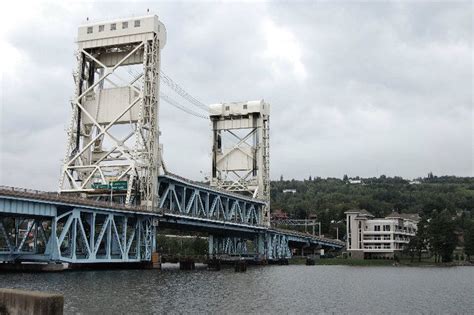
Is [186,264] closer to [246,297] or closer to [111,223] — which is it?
[111,223]

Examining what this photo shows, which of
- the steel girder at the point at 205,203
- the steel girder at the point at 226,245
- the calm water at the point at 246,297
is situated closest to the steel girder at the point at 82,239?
the steel girder at the point at 205,203

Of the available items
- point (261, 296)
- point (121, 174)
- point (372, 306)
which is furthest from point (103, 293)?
point (121, 174)

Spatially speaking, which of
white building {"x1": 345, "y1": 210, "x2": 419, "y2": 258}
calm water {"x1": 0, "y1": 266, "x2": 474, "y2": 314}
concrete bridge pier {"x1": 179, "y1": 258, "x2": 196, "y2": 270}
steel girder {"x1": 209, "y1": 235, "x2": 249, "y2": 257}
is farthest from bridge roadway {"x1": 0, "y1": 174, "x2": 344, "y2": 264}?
white building {"x1": 345, "y1": 210, "x2": 419, "y2": 258}

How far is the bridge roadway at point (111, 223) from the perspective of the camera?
212 feet

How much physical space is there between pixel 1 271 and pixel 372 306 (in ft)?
139

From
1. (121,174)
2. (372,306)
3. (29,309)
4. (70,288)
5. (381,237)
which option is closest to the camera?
(29,309)

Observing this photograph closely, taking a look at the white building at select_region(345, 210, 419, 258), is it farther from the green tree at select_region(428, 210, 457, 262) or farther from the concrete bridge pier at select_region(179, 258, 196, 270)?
the concrete bridge pier at select_region(179, 258, 196, 270)

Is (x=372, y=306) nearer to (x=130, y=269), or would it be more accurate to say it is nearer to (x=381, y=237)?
(x=130, y=269)

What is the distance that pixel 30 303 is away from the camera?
67.4 ft

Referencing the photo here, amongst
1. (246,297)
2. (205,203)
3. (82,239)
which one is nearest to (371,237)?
(205,203)

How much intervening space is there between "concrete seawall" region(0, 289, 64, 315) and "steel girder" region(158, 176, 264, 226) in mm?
69601

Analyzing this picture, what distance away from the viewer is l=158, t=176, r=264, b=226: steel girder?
323ft

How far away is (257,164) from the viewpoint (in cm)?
13575

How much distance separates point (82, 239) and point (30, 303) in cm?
5368
